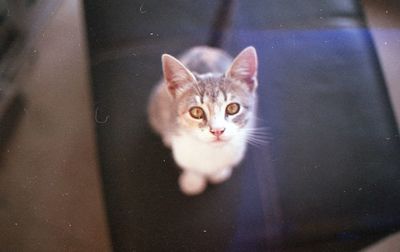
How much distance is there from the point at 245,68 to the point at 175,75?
0.13m

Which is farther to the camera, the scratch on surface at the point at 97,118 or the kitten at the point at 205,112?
the scratch on surface at the point at 97,118

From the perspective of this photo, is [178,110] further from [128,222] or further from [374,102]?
[374,102]

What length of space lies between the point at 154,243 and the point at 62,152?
0.28 metres

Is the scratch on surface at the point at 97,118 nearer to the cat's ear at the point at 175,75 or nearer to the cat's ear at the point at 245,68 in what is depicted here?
the cat's ear at the point at 175,75

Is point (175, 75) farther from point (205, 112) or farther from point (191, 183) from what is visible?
point (191, 183)

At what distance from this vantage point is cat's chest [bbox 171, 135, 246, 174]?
0.81 meters

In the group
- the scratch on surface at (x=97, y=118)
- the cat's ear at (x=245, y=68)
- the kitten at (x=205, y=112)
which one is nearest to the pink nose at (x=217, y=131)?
the kitten at (x=205, y=112)

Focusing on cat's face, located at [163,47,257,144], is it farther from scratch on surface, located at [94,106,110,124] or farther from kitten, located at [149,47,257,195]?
scratch on surface, located at [94,106,110,124]

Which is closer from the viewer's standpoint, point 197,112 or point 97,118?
point 197,112

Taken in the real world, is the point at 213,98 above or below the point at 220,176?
above

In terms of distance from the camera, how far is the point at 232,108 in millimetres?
758

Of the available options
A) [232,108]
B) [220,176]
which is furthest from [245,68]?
[220,176]

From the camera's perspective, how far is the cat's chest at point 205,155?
81 centimetres

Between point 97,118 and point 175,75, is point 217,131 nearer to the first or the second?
point 175,75
